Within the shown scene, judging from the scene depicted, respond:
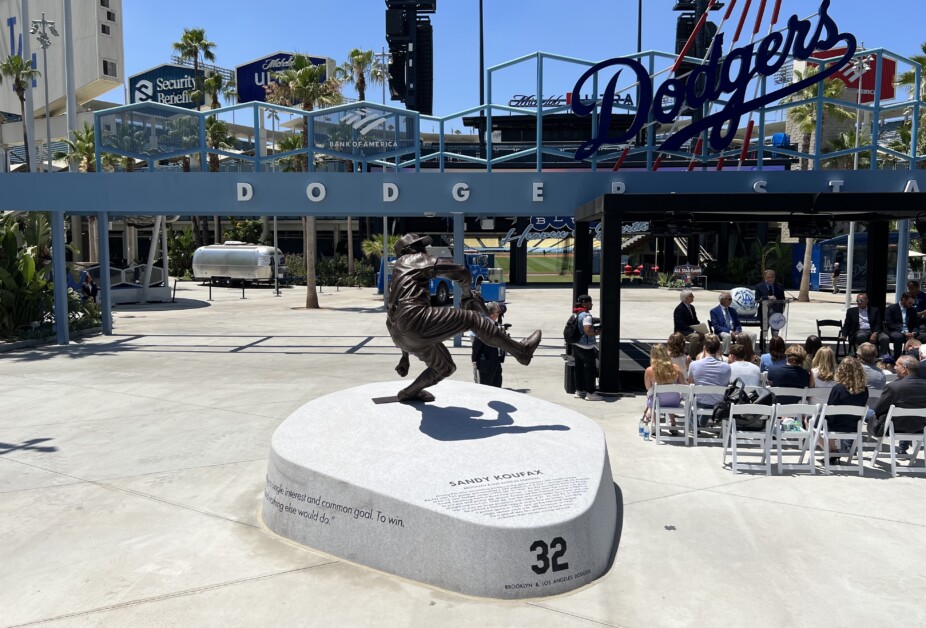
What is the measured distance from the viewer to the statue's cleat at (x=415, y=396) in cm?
784

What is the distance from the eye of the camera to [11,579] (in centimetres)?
518

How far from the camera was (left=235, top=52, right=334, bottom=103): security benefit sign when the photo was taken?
2525 inches

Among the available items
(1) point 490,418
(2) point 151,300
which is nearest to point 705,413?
(1) point 490,418

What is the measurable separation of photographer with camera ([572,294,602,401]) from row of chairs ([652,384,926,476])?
2.48 m

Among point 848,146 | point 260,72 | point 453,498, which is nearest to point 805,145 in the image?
point 848,146

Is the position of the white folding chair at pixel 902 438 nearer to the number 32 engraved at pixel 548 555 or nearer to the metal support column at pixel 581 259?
the number 32 engraved at pixel 548 555

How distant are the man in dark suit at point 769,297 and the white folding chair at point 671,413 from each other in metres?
5.44

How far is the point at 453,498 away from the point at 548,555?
796mm

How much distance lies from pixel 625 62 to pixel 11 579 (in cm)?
1400

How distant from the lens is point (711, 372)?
883 centimetres

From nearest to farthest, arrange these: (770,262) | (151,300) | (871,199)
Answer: (871,199)
(151,300)
(770,262)

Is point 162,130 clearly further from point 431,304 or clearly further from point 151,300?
point 151,300

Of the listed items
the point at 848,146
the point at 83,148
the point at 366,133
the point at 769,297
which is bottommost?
the point at 769,297

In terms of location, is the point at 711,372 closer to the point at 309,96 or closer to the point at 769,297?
the point at 769,297
